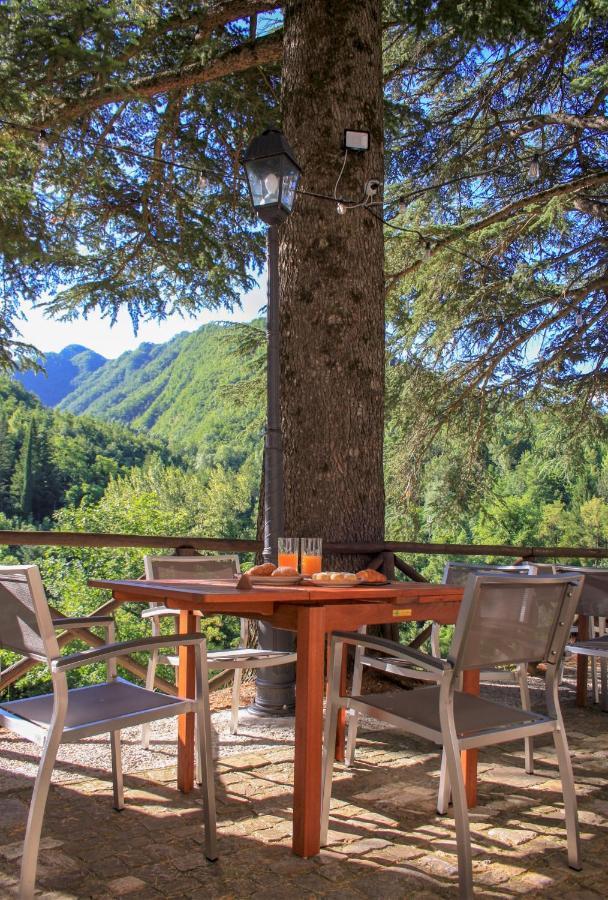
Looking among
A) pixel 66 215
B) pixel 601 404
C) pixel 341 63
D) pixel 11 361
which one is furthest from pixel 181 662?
pixel 601 404

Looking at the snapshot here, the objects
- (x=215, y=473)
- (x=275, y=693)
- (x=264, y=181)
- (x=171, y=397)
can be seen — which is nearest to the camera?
(x=264, y=181)

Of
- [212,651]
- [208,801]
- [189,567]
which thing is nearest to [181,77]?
[189,567]

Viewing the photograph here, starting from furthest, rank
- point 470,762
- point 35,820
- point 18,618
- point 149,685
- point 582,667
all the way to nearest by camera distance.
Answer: point 582,667 → point 149,685 → point 470,762 → point 18,618 → point 35,820

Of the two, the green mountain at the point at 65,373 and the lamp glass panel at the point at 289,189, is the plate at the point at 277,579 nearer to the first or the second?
the lamp glass panel at the point at 289,189

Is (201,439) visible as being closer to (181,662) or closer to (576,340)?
(576,340)

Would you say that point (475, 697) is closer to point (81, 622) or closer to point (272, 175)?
point (81, 622)

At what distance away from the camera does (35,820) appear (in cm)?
177

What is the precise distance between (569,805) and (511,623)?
1.69 feet

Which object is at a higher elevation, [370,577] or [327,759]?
[370,577]

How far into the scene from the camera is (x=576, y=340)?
291 inches

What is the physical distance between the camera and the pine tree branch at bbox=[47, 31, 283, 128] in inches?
191

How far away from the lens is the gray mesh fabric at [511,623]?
1.99 metres

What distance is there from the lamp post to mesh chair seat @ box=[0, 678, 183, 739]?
3.71ft

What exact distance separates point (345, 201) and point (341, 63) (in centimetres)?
72
